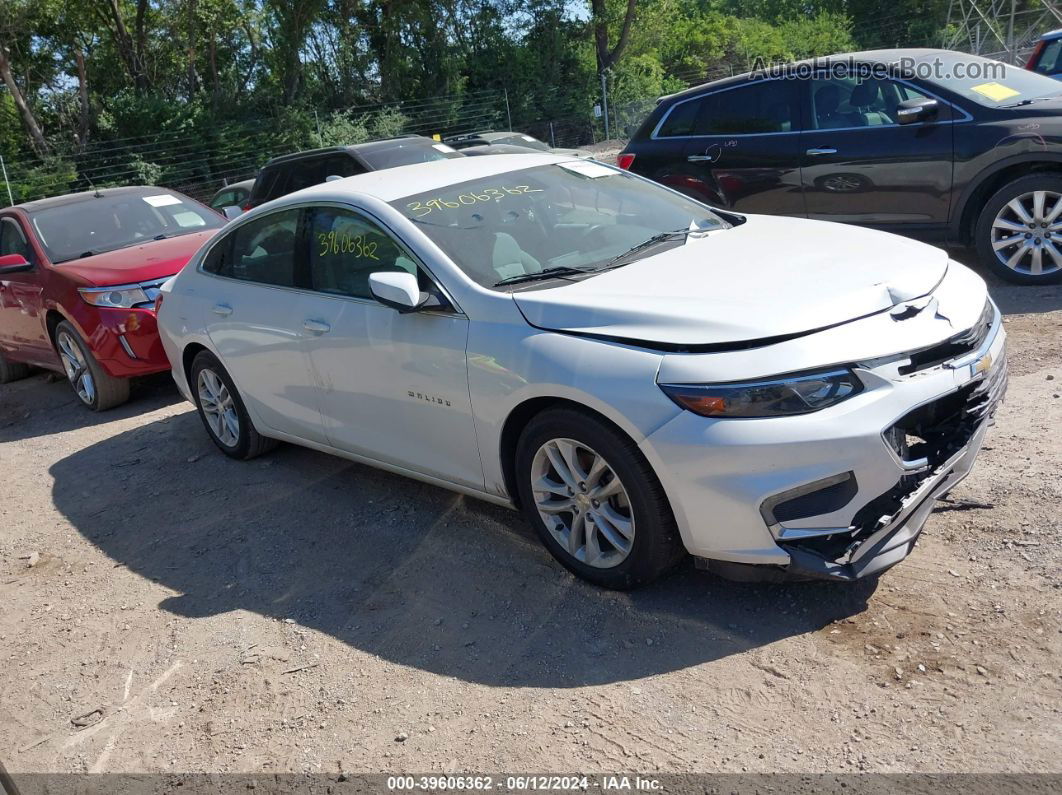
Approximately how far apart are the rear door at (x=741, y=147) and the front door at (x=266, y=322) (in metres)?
4.22

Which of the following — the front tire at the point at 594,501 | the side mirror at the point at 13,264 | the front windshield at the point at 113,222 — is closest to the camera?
the front tire at the point at 594,501

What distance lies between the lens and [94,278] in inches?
303

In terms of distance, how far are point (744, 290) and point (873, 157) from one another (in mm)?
4315

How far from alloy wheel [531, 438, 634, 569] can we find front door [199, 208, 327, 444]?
5.41 feet

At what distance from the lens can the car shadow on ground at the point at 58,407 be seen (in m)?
7.89

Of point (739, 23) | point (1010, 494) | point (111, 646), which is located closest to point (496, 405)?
point (111, 646)

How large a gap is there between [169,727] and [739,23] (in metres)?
41.6

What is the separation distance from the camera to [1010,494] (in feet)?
13.9

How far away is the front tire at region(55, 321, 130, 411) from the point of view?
7.84m

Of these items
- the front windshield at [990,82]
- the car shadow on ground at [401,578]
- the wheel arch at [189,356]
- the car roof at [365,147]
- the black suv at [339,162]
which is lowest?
the car shadow on ground at [401,578]

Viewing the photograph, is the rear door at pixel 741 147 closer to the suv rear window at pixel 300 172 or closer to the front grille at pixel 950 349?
the suv rear window at pixel 300 172

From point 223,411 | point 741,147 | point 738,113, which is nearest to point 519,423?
point 223,411

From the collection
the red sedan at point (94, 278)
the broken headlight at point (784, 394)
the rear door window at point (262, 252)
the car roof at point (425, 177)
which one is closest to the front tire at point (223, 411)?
the rear door window at point (262, 252)

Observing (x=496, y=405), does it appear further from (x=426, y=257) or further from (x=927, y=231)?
(x=927, y=231)
